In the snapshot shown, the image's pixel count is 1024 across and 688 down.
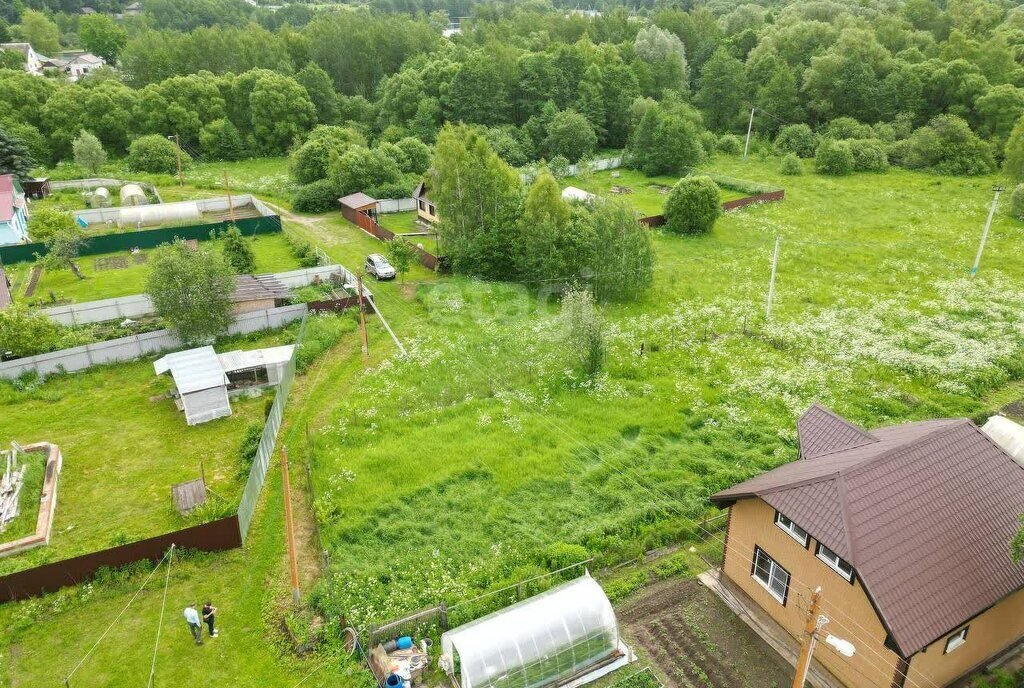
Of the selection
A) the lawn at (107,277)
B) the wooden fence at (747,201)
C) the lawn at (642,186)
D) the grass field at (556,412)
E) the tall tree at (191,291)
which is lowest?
the grass field at (556,412)

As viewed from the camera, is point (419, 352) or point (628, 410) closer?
point (628, 410)

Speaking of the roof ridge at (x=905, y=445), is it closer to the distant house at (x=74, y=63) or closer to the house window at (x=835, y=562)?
the house window at (x=835, y=562)

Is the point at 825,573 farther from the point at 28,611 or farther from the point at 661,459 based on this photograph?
the point at 28,611

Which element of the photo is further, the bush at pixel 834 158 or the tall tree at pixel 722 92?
the tall tree at pixel 722 92

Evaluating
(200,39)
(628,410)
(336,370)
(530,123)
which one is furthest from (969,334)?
(200,39)

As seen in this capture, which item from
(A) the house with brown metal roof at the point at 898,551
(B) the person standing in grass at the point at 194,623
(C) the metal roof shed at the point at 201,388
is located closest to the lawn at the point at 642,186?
(C) the metal roof shed at the point at 201,388

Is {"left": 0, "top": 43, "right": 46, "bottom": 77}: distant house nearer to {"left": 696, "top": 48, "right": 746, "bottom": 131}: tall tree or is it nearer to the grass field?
the grass field

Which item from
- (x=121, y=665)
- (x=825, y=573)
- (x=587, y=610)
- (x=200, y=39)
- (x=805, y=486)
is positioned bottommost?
(x=121, y=665)

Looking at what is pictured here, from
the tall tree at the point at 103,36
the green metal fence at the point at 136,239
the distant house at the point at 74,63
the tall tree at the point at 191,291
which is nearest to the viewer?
the tall tree at the point at 191,291
